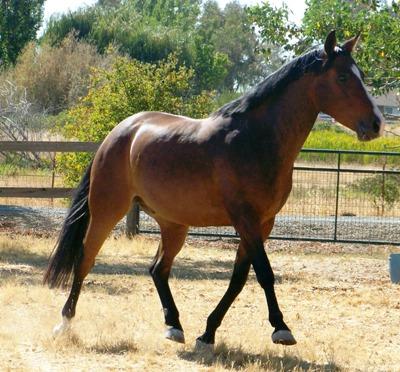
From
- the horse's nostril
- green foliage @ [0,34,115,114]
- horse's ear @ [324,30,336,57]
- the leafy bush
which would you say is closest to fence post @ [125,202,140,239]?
horse's ear @ [324,30,336,57]

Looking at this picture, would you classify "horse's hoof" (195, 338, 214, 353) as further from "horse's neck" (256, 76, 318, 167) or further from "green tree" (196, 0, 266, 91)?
"green tree" (196, 0, 266, 91)

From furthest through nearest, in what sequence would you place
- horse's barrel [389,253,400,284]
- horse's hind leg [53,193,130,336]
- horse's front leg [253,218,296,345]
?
horse's barrel [389,253,400,284] < horse's hind leg [53,193,130,336] < horse's front leg [253,218,296,345]

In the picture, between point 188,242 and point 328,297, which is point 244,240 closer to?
point 328,297

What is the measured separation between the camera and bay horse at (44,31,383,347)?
6.22 metres

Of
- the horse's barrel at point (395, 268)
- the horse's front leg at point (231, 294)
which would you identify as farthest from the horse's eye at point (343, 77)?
A: the horse's barrel at point (395, 268)

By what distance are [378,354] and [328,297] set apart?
9.08ft

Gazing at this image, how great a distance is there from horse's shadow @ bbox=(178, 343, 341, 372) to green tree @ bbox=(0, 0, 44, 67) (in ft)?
114

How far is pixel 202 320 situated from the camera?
311 inches

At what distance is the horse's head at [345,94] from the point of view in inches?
239

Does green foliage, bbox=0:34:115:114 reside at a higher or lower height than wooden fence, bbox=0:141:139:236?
higher

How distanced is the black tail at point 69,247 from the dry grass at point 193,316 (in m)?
0.42

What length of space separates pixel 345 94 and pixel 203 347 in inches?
84.2

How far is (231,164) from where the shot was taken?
6320 millimetres

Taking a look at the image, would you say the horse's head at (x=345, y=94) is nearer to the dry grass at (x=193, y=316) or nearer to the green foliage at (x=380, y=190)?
the dry grass at (x=193, y=316)
